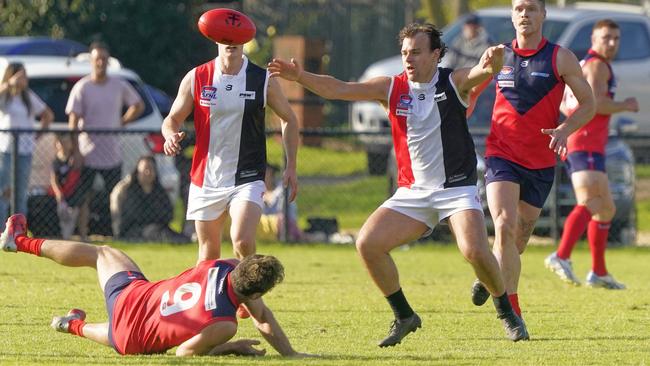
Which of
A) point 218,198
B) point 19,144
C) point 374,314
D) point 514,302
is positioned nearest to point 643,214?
point 19,144

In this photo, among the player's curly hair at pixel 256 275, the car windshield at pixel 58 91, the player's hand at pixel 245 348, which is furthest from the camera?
the car windshield at pixel 58 91

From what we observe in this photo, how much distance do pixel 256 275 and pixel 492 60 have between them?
6.68 ft

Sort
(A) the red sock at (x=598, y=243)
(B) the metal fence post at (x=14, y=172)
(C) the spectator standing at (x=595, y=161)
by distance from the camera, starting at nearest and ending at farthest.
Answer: (C) the spectator standing at (x=595, y=161) → (A) the red sock at (x=598, y=243) → (B) the metal fence post at (x=14, y=172)

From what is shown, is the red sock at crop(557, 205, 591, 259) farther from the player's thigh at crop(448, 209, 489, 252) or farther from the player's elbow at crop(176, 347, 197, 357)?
the player's elbow at crop(176, 347, 197, 357)

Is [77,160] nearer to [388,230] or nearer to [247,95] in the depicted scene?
[247,95]

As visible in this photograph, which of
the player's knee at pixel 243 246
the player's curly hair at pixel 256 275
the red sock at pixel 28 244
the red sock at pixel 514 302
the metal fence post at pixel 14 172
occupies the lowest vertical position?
the metal fence post at pixel 14 172


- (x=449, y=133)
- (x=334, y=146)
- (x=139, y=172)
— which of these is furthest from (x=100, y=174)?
(x=449, y=133)

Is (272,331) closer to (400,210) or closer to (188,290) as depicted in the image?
(188,290)

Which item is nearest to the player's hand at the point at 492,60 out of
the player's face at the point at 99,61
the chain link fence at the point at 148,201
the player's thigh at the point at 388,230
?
the player's thigh at the point at 388,230

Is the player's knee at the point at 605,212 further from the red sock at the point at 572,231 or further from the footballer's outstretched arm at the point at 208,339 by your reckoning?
the footballer's outstretched arm at the point at 208,339

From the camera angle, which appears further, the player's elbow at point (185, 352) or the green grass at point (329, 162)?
the green grass at point (329, 162)

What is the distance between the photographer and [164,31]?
26.7 m

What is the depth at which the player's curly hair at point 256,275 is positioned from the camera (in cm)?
803

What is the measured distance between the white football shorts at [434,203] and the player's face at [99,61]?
732cm
